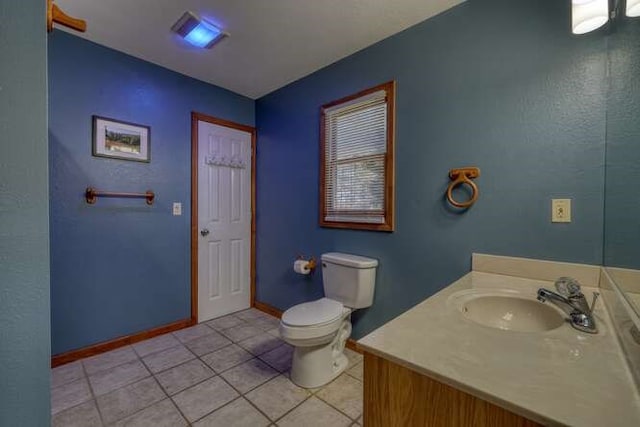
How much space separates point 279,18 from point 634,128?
185 centimetres

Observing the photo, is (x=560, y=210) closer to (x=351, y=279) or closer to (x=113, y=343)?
(x=351, y=279)

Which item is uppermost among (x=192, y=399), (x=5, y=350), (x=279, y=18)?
(x=279, y=18)

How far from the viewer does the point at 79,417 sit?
1.44m

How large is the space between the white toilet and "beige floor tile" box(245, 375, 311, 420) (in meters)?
0.06

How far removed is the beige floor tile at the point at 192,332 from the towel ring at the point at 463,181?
2.31m

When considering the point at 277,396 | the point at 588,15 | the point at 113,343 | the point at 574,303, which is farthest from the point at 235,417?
the point at 588,15

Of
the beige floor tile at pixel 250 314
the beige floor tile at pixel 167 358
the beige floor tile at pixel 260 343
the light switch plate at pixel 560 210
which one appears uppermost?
the light switch plate at pixel 560 210

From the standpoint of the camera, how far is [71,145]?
1.96 metres

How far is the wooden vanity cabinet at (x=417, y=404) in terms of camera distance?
22.0 inches

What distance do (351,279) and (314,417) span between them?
84 cm

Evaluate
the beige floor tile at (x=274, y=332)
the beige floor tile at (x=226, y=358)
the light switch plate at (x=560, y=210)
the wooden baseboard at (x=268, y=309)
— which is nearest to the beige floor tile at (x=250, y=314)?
the wooden baseboard at (x=268, y=309)

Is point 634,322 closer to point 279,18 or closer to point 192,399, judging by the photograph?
point 192,399

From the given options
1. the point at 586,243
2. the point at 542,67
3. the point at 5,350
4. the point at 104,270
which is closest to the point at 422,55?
the point at 542,67

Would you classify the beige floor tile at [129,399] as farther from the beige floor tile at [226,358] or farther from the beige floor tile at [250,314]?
the beige floor tile at [250,314]
